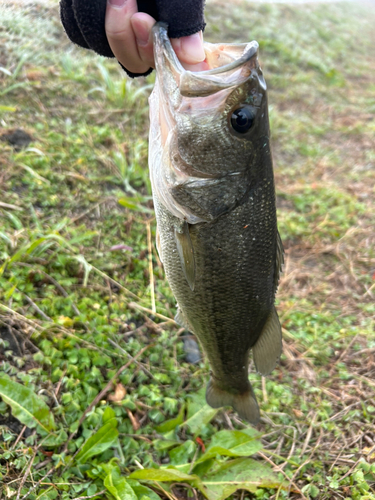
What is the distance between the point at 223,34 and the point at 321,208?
5144 mm

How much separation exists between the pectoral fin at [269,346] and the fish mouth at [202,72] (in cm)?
119

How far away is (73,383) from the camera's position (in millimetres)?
1998

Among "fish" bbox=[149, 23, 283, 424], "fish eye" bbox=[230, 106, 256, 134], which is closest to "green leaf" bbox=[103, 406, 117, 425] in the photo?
"fish" bbox=[149, 23, 283, 424]

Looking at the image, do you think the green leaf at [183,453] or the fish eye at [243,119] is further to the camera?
the green leaf at [183,453]

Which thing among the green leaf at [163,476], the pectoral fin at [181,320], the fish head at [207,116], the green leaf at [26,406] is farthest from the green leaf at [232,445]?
the fish head at [207,116]

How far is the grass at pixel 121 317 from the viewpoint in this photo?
74.0 inches

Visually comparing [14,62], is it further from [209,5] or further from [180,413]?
[209,5]

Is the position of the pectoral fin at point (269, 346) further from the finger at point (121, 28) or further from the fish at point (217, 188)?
the finger at point (121, 28)

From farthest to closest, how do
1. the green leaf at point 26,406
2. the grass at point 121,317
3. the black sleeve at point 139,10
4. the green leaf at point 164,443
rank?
the green leaf at point 164,443 < the grass at point 121,317 < the green leaf at point 26,406 < the black sleeve at point 139,10

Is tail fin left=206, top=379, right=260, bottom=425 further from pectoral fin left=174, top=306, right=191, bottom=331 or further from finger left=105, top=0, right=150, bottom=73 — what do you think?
finger left=105, top=0, right=150, bottom=73

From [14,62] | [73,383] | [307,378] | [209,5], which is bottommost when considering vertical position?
[307,378]

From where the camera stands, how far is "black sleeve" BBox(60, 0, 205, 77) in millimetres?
1410

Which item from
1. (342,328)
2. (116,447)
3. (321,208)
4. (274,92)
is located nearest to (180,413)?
(116,447)

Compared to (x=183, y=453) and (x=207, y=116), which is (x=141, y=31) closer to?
(x=207, y=116)
